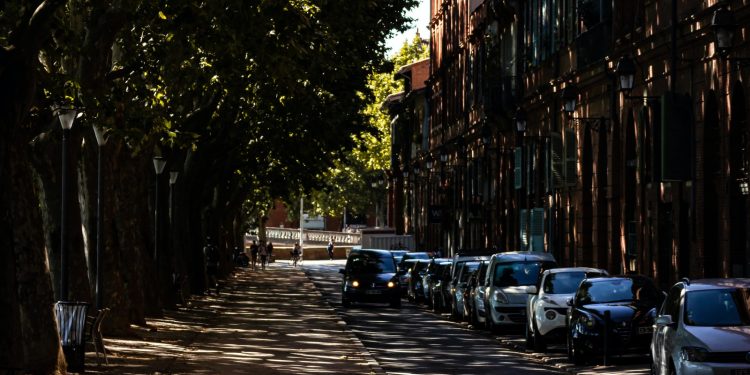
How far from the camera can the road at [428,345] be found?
1005 inches

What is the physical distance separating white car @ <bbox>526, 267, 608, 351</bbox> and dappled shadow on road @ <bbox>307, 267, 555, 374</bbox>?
2.04 feet

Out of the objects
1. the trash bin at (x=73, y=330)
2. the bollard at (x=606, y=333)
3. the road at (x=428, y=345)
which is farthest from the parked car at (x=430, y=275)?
the trash bin at (x=73, y=330)

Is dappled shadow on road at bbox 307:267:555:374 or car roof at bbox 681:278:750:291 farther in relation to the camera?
dappled shadow on road at bbox 307:267:555:374

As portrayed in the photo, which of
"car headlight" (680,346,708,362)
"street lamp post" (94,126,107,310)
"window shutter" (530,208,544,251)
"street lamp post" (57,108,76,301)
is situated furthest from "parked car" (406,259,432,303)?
"car headlight" (680,346,708,362)

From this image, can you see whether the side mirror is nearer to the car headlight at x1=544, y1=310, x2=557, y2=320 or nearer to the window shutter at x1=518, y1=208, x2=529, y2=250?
the car headlight at x1=544, y1=310, x2=557, y2=320

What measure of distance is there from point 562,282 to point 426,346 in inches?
115

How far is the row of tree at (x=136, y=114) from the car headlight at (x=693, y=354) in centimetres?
700

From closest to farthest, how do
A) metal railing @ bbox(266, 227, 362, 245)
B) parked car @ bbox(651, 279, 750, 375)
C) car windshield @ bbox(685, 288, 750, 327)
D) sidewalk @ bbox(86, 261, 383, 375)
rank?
parked car @ bbox(651, 279, 750, 375) → car windshield @ bbox(685, 288, 750, 327) → sidewalk @ bbox(86, 261, 383, 375) → metal railing @ bbox(266, 227, 362, 245)

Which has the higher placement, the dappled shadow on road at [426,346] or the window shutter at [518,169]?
the window shutter at [518,169]

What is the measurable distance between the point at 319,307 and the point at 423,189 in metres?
Answer: 44.4

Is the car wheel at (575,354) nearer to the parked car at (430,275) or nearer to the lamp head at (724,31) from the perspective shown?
the lamp head at (724,31)

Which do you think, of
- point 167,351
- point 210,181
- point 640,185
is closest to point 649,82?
point 640,185

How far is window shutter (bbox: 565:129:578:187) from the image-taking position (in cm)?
4519

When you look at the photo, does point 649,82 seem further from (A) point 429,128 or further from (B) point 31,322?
(A) point 429,128
